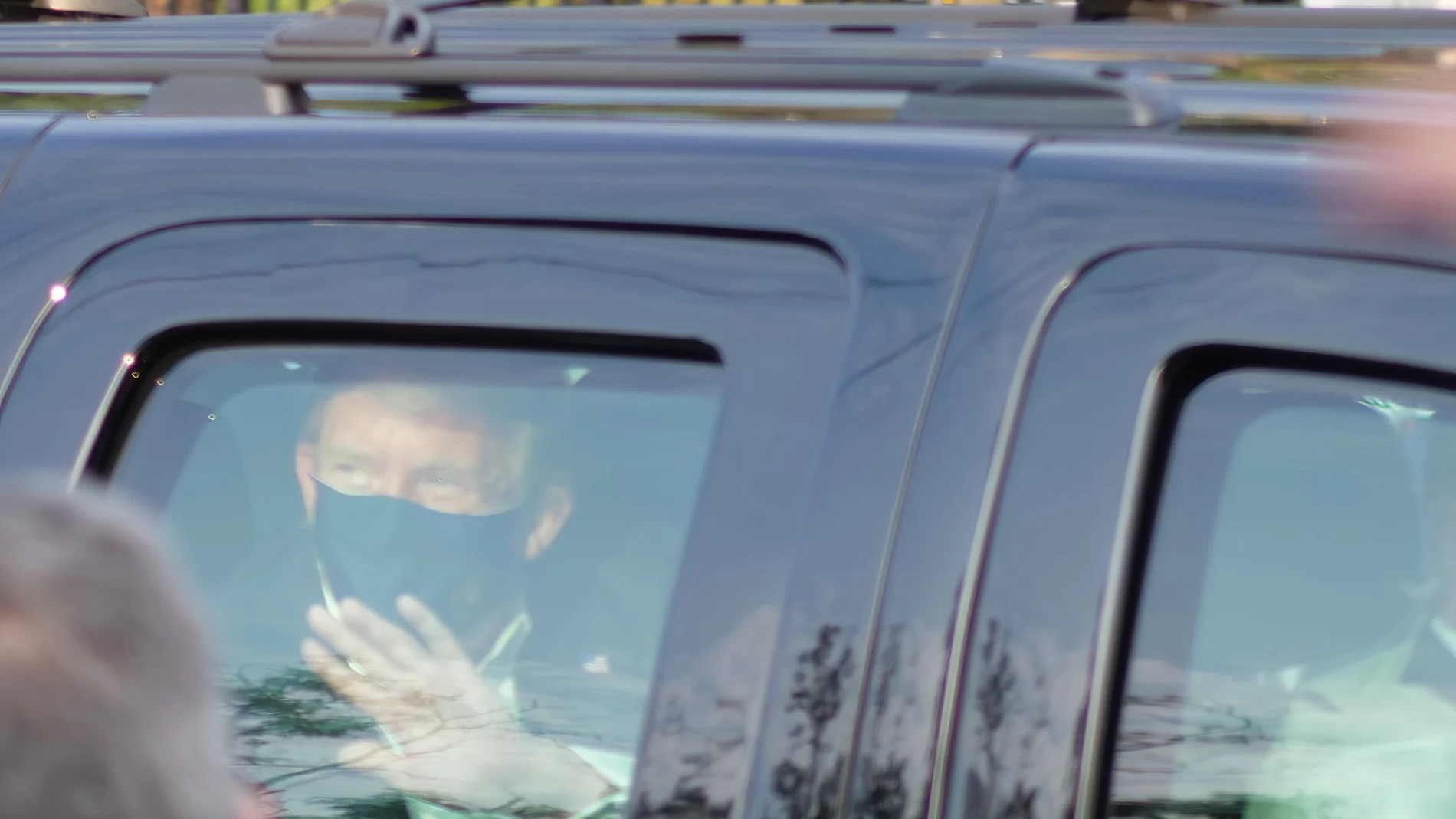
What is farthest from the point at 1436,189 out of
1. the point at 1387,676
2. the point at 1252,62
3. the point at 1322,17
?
the point at 1322,17

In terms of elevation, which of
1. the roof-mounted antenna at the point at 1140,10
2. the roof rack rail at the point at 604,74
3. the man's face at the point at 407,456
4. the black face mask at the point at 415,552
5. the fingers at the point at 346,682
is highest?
the roof-mounted antenna at the point at 1140,10

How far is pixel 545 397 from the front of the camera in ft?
5.49

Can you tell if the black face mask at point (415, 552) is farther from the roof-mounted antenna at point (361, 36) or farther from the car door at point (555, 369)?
the roof-mounted antenna at point (361, 36)

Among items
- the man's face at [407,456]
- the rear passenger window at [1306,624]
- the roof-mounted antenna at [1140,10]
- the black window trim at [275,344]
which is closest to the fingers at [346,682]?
the man's face at [407,456]

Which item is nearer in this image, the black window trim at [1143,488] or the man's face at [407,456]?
the black window trim at [1143,488]

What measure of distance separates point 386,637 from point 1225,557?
755 mm

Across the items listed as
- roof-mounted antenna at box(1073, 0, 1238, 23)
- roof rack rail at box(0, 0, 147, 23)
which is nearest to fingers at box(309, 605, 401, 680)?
roof-mounted antenna at box(1073, 0, 1238, 23)

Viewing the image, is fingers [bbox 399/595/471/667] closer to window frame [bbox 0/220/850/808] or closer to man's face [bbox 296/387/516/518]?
man's face [bbox 296/387/516/518]

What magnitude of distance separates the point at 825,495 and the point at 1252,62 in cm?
95

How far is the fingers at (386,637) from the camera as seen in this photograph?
1683mm

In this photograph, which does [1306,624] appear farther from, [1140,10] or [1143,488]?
[1140,10]

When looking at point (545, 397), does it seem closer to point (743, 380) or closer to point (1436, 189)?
point (743, 380)

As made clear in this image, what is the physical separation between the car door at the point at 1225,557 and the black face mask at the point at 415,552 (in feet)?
1.57

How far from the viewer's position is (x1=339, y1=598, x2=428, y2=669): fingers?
1.68m
